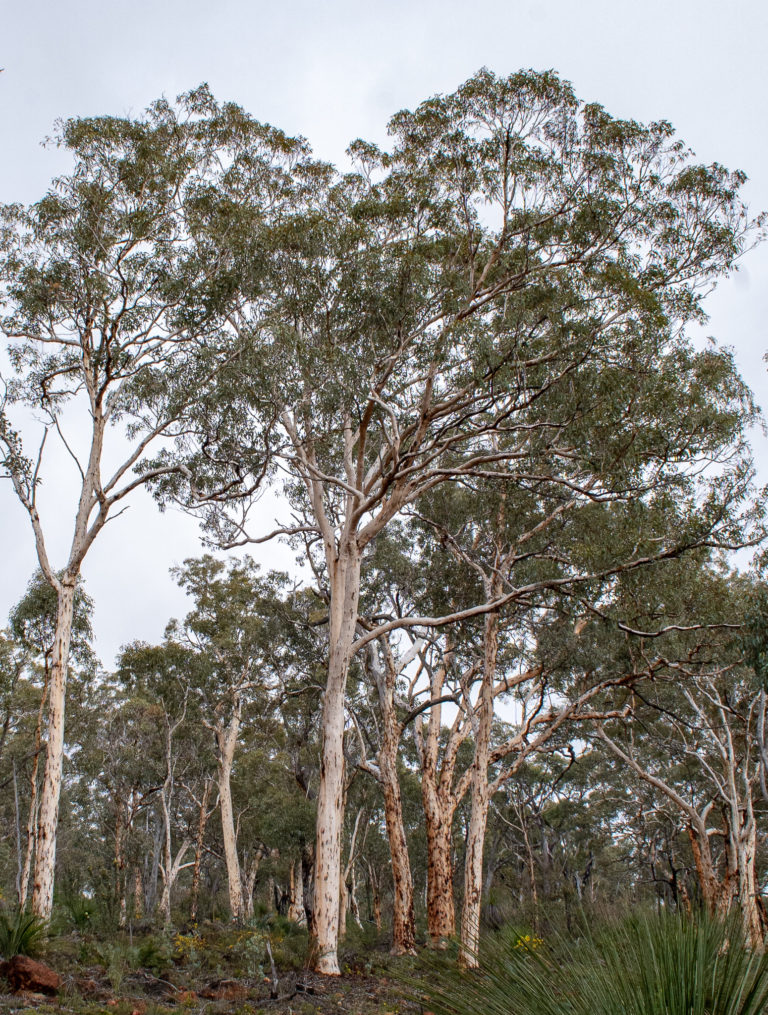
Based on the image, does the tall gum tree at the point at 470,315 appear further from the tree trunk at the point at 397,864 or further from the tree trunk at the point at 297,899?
the tree trunk at the point at 297,899

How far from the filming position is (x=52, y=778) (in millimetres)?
10008

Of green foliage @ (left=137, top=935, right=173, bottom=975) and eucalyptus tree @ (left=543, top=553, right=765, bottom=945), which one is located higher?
eucalyptus tree @ (left=543, top=553, right=765, bottom=945)

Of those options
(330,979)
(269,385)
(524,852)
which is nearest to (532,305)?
(269,385)

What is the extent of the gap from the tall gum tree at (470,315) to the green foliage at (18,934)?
4537 millimetres

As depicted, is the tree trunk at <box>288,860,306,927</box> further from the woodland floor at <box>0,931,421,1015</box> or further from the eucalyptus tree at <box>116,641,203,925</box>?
the woodland floor at <box>0,931,421,1015</box>

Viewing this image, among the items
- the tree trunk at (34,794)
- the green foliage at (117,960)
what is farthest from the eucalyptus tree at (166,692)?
the green foliage at (117,960)

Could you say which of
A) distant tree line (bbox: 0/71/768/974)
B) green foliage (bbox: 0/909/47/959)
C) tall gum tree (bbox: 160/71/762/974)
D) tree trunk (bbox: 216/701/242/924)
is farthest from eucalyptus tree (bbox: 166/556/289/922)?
green foliage (bbox: 0/909/47/959)

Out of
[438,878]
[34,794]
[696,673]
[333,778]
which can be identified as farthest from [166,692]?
[696,673]

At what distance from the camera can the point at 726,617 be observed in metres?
15.6

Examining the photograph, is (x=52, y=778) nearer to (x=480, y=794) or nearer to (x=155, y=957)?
(x=155, y=957)

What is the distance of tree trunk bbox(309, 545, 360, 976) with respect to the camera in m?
9.37

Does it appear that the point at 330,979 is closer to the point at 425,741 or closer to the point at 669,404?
the point at 425,741

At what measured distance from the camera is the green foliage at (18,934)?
6980mm

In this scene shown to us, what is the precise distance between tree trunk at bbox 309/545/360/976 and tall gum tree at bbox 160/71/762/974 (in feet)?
0.17
